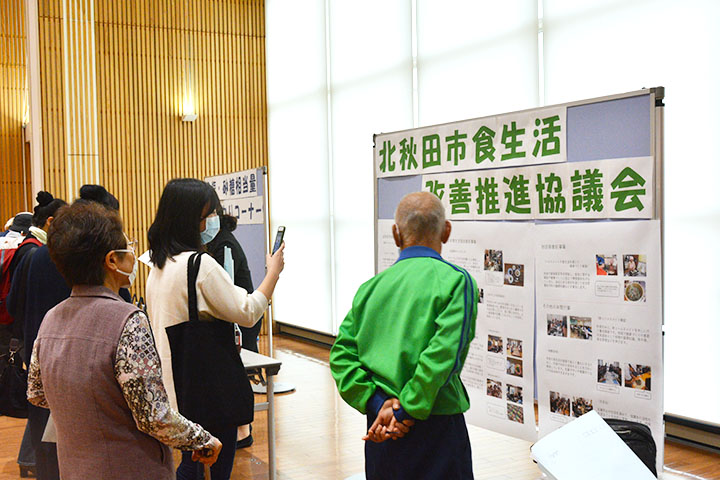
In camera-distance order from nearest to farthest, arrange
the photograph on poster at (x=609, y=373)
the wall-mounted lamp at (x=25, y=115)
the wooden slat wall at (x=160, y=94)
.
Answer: the photograph on poster at (x=609, y=373), the wooden slat wall at (x=160, y=94), the wall-mounted lamp at (x=25, y=115)

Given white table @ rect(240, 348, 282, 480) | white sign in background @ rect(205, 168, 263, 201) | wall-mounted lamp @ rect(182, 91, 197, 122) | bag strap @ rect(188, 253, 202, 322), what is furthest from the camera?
wall-mounted lamp @ rect(182, 91, 197, 122)

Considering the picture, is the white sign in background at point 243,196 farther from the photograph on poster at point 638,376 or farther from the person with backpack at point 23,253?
the photograph on poster at point 638,376

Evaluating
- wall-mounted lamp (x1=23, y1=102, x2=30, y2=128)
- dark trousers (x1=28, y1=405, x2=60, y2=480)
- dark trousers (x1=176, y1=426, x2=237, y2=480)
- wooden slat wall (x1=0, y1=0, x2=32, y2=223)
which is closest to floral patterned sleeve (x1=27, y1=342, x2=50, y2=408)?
dark trousers (x1=176, y1=426, x2=237, y2=480)

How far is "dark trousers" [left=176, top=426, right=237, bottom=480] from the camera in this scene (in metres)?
2.78

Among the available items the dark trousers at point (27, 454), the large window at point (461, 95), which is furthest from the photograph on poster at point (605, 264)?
the dark trousers at point (27, 454)

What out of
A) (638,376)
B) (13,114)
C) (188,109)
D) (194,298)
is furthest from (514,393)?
(13,114)

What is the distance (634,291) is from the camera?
3.01 meters

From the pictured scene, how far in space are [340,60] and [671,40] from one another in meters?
4.55

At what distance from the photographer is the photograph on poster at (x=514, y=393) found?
3510 mm

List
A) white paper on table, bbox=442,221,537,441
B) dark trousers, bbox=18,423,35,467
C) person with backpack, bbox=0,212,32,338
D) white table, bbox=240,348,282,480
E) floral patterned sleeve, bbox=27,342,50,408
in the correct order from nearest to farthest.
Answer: floral patterned sleeve, bbox=27,342,50,408 → white paper on table, bbox=442,221,537,441 → white table, bbox=240,348,282,480 → person with backpack, bbox=0,212,32,338 → dark trousers, bbox=18,423,35,467

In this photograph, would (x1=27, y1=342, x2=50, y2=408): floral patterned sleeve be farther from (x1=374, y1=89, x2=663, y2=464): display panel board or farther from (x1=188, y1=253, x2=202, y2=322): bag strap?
(x1=374, y1=89, x2=663, y2=464): display panel board

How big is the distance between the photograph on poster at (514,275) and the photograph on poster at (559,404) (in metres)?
0.55

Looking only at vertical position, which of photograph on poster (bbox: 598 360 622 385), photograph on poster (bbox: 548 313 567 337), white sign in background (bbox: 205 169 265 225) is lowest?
photograph on poster (bbox: 598 360 622 385)

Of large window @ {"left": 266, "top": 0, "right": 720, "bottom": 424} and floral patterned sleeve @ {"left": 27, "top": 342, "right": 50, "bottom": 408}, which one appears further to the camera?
large window @ {"left": 266, "top": 0, "right": 720, "bottom": 424}
